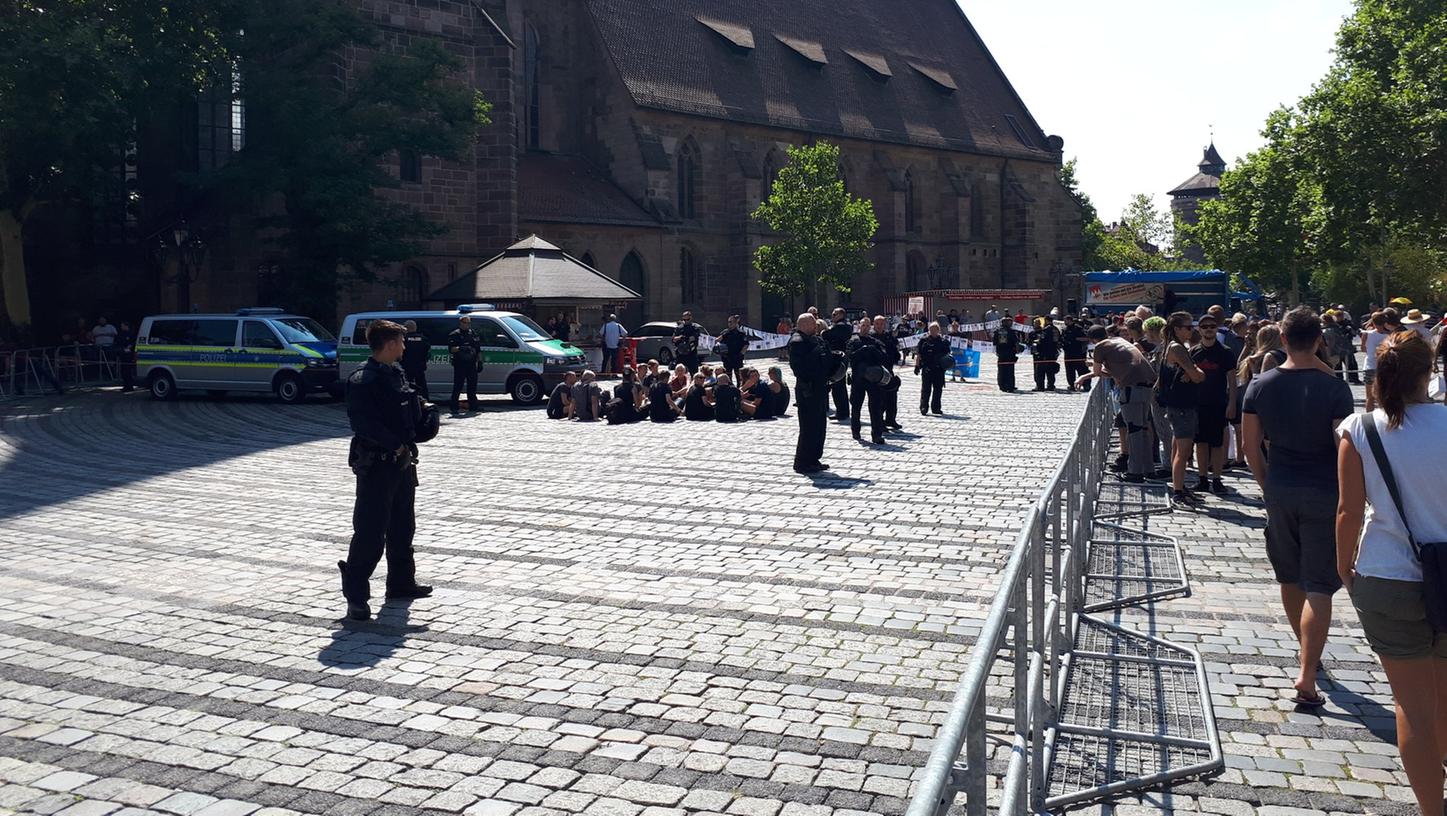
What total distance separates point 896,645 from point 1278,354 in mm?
3382

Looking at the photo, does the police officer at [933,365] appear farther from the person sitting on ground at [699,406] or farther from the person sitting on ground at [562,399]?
the person sitting on ground at [562,399]

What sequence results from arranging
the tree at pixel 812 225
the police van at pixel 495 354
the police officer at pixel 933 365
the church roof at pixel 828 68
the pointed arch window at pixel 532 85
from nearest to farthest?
the police officer at pixel 933 365, the police van at pixel 495 354, the pointed arch window at pixel 532 85, the tree at pixel 812 225, the church roof at pixel 828 68

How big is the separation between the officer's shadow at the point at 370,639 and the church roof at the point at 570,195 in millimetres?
36677

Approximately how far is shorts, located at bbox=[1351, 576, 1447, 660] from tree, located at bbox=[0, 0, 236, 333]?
27.4 m

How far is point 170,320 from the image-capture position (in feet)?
88.6

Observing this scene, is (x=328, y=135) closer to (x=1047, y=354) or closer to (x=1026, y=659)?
(x=1047, y=354)

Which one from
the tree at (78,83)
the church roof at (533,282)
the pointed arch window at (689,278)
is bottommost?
the church roof at (533,282)

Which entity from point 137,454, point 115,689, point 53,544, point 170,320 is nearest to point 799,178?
point 170,320

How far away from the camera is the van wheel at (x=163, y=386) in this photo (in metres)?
27.0

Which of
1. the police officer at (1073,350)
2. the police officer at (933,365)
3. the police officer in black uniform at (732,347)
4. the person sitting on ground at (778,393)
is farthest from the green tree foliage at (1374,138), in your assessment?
the person sitting on ground at (778,393)

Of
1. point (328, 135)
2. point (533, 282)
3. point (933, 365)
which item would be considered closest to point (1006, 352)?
point (933, 365)

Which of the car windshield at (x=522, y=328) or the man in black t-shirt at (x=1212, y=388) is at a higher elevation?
the car windshield at (x=522, y=328)

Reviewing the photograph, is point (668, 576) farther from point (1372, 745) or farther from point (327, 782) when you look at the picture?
point (1372, 745)

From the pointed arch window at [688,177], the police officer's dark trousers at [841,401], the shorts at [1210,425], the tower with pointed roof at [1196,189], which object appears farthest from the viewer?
the tower with pointed roof at [1196,189]
